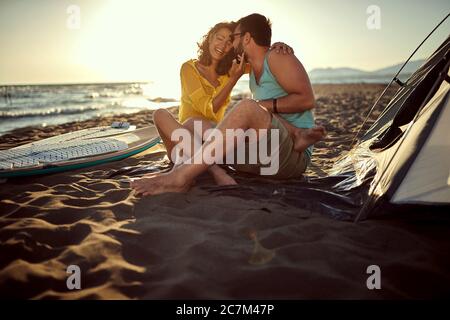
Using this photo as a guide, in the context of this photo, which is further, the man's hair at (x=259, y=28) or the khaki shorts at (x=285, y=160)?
the man's hair at (x=259, y=28)

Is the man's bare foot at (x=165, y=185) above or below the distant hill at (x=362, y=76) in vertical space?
below

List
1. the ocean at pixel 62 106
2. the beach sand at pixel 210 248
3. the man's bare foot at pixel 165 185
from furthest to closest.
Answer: the ocean at pixel 62 106 < the man's bare foot at pixel 165 185 < the beach sand at pixel 210 248

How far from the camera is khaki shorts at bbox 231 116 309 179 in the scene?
264 cm

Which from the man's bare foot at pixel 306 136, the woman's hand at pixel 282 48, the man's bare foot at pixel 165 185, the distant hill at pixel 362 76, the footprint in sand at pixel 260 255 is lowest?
the footprint in sand at pixel 260 255

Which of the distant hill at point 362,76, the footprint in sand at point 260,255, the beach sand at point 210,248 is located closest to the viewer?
the beach sand at point 210,248

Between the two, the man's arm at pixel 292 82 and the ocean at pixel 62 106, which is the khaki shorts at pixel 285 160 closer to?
the man's arm at pixel 292 82

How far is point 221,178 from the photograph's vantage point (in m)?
2.92

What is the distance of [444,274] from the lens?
5.46 feet

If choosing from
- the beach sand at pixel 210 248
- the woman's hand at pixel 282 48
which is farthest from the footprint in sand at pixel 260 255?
the woman's hand at pixel 282 48

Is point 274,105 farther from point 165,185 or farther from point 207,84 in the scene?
point 165,185

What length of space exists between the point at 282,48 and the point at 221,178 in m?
1.21

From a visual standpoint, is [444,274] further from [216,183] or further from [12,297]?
[12,297]

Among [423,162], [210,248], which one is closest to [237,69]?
[423,162]

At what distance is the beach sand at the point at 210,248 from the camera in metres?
1.58
